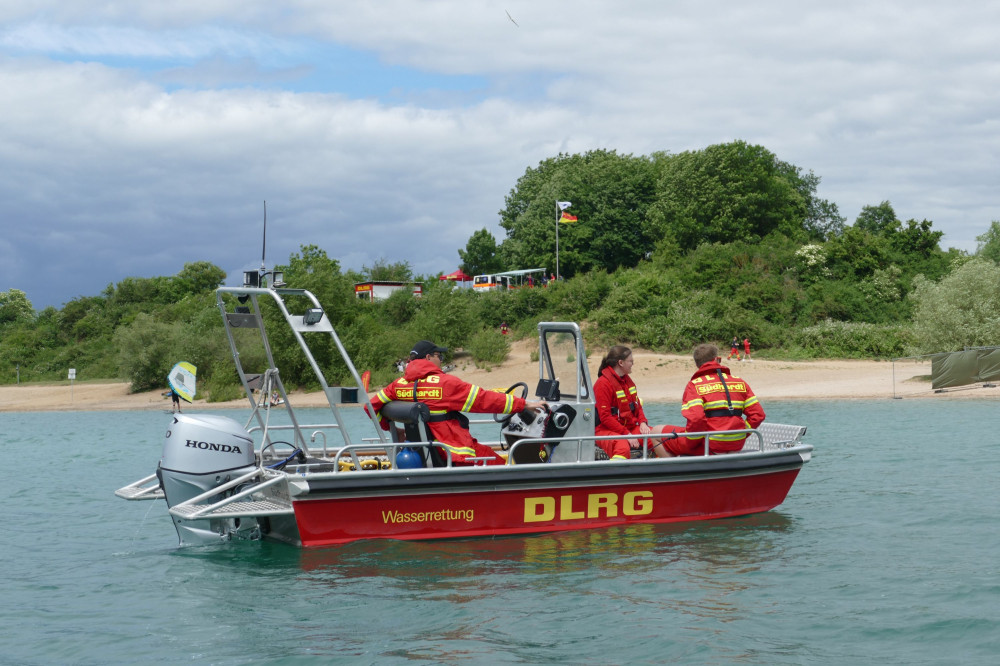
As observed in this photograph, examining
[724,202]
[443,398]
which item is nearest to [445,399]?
[443,398]

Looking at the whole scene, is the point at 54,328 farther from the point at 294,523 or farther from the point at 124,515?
the point at 294,523

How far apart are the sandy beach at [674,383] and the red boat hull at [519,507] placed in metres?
22.8

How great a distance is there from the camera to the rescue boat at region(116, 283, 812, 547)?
870 cm

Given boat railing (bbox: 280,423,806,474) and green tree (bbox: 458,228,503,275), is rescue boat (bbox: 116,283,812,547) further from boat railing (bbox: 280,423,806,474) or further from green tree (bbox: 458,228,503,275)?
green tree (bbox: 458,228,503,275)

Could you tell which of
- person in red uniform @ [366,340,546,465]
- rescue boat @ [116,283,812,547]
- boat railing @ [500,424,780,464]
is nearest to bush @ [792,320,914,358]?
boat railing @ [500,424,780,464]

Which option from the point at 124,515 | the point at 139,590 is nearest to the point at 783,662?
the point at 139,590

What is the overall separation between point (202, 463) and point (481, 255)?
214ft

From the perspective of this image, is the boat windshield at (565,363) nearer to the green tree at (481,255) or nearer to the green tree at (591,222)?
the green tree at (591,222)

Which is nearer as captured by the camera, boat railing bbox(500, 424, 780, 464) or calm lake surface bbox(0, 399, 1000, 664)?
calm lake surface bbox(0, 399, 1000, 664)

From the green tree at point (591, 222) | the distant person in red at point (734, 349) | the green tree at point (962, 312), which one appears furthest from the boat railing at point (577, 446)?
the green tree at point (591, 222)

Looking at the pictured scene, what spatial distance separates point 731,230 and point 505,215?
2279 centimetres

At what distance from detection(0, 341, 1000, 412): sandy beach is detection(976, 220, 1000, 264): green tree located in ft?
65.9

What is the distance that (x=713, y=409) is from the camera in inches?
401

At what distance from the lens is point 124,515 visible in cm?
1298
